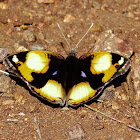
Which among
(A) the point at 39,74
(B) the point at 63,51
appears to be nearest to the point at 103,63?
(A) the point at 39,74

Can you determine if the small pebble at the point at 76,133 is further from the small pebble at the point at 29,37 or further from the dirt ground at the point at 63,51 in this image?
the small pebble at the point at 29,37

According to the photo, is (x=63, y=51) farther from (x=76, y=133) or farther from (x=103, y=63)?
(x=76, y=133)

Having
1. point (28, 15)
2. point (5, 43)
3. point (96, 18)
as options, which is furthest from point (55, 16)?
point (5, 43)

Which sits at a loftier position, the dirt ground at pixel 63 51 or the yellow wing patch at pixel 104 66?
the yellow wing patch at pixel 104 66

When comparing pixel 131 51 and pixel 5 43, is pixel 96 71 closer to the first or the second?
pixel 131 51

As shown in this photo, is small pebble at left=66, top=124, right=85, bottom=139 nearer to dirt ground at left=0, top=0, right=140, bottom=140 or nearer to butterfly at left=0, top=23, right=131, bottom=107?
dirt ground at left=0, top=0, right=140, bottom=140

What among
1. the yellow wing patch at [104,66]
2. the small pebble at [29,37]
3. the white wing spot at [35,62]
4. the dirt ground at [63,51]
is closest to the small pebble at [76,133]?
the dirt ground at [63,51]

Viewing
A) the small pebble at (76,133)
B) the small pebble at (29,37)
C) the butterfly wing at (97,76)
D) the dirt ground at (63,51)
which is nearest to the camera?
the small pebble at (76,133)

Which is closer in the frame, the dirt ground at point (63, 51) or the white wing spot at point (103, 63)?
the dirt ground at point (63, 51)

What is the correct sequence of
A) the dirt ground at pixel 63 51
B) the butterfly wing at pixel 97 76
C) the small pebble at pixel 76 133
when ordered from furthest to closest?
the butterfly wing at pixel 97 76, the dirt ground at pixel 63 51, the small pebble at pixel 76 133

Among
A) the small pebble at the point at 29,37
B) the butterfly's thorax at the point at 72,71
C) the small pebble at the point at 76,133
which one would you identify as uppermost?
the butterfly's thorax at the point at 72,71
